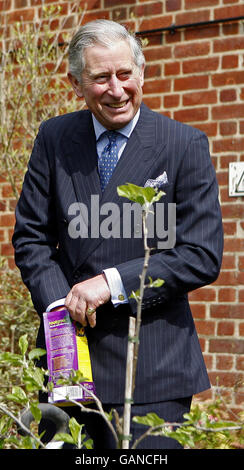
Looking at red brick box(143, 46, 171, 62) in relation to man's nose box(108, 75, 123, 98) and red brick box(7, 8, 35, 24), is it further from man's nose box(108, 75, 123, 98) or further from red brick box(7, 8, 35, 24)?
man's nose box(108, 75, 123, 98)

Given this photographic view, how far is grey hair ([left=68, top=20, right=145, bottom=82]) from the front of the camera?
222cm

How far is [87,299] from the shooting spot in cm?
206

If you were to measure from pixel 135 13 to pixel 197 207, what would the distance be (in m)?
2.76

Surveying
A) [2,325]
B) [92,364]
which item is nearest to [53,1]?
[2,325]

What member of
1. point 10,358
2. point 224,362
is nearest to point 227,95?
point 224,362

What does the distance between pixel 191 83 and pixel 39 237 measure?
2320mm

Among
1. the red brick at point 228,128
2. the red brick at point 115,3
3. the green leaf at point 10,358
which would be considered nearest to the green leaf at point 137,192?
the green leaf at point 10,358

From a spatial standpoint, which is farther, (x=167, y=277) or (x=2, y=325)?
(x=2, y=325)

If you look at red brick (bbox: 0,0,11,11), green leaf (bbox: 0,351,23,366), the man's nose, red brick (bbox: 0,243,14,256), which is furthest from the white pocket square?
red brick (bbox: 0,0,11,11)

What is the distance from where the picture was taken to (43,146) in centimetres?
244

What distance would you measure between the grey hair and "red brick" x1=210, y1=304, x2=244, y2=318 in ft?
7.08

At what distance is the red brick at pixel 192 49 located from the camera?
425 cm

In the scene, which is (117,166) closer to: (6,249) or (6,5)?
(6,249)

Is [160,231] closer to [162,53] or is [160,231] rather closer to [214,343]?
[214,343]
